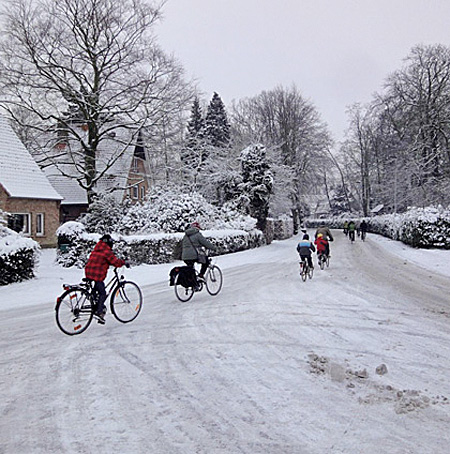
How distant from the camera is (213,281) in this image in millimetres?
11023

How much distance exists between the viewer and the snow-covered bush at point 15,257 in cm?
1266

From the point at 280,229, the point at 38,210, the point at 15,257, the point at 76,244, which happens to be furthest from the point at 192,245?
the point at 280,229

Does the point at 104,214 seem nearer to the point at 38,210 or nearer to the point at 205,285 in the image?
the point at 38,210

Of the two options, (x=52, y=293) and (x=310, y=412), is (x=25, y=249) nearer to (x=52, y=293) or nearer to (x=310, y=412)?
(x=52, y=293)

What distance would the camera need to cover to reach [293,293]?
35.4 ft

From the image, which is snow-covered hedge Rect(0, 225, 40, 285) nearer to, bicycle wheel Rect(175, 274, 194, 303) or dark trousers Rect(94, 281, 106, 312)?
bicycle wheel Rect(175, 274, 194, 303)

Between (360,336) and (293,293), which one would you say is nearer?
(360,336)

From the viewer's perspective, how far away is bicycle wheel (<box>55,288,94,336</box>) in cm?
721

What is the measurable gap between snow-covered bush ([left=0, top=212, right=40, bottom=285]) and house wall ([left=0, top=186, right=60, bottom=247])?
13321mm

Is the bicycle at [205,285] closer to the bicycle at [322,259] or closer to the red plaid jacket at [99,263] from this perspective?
the red plaid jacket at [99,263]

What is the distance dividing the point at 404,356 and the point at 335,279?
25.0 ft

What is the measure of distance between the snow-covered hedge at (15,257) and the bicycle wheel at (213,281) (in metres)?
5.99

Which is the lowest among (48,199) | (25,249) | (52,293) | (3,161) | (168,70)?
(52,293)

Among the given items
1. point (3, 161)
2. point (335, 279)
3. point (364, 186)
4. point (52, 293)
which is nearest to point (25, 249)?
point (52, 293)
